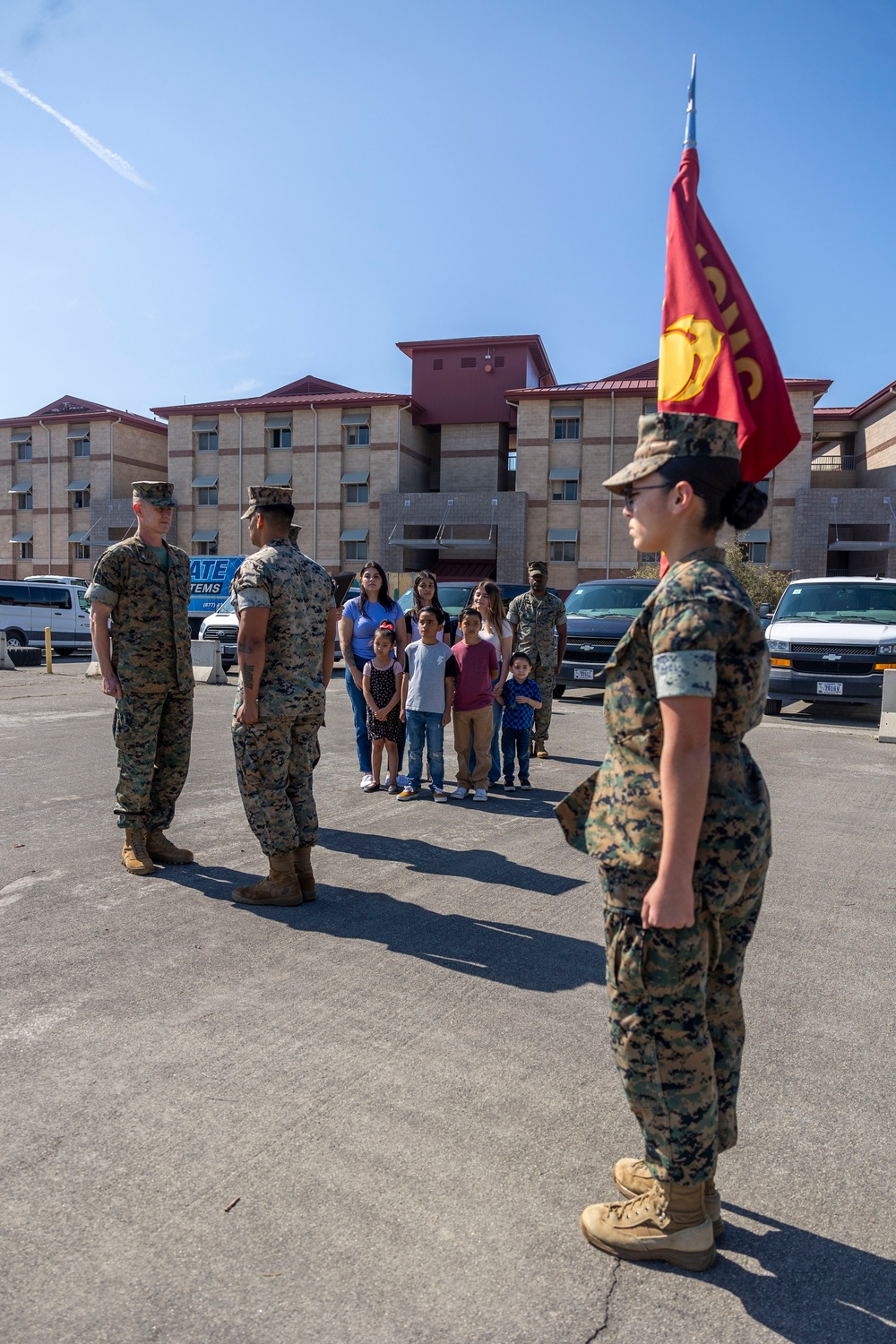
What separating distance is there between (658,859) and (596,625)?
13231mm

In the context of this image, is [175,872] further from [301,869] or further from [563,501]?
[563,501]

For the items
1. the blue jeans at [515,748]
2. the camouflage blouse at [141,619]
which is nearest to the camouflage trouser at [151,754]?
the camouflage blouse at [141,619]

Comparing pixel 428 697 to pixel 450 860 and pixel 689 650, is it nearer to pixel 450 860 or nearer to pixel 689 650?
pixel 450 860

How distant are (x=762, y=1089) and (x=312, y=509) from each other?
150ft

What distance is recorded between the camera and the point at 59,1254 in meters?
2.27

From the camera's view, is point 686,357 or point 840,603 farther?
point 840,603

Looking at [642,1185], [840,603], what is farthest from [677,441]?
[840,603]

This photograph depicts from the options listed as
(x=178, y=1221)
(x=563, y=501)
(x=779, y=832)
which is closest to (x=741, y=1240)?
(x=178, y=1221)

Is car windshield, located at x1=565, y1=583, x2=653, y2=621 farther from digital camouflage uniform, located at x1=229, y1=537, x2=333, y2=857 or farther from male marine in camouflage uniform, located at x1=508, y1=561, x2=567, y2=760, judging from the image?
digital camouflage uniform, located at x1=229, y1=537, x2=333, y2=857

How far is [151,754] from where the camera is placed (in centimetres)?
555

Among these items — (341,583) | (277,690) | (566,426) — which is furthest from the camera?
(566,426)

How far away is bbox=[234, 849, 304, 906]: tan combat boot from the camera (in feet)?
16.1

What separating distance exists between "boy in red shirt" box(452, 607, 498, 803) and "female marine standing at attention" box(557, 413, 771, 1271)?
18.5ft

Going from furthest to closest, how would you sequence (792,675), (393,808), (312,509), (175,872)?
1. (312,509)
2. (792,675)
3. (393,808)
4. (175,872)
